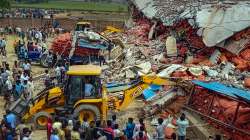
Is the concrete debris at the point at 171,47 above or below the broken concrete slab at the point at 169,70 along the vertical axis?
above

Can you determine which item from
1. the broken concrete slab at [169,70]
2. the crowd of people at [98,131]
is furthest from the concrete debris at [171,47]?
the crowd of people at [98,131]

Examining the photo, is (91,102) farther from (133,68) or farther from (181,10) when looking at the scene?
(181,10)

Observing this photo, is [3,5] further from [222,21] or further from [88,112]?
[88,112]

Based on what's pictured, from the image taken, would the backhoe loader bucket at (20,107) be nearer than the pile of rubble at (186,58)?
Yes

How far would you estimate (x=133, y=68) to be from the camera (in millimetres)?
25219

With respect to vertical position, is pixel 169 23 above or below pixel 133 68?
above

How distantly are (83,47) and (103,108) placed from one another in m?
12.6

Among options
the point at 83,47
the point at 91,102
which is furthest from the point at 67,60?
the point at 91,102

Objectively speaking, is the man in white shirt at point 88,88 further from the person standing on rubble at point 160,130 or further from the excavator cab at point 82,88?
the person standing on rubble at point 160,130

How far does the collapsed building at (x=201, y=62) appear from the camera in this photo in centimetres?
1698

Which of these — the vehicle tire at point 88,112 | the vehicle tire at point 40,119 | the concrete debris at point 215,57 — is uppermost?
the concrete debris at point 215,57

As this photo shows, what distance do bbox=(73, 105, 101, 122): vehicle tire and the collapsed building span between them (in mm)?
2941

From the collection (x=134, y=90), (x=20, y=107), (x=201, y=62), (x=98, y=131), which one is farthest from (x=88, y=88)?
(x=201, y=62)

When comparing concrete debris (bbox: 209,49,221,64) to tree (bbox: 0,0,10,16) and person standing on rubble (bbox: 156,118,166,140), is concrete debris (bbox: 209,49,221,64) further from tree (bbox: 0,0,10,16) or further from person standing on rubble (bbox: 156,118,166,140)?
tree (bbox: 0,0,10,16)
